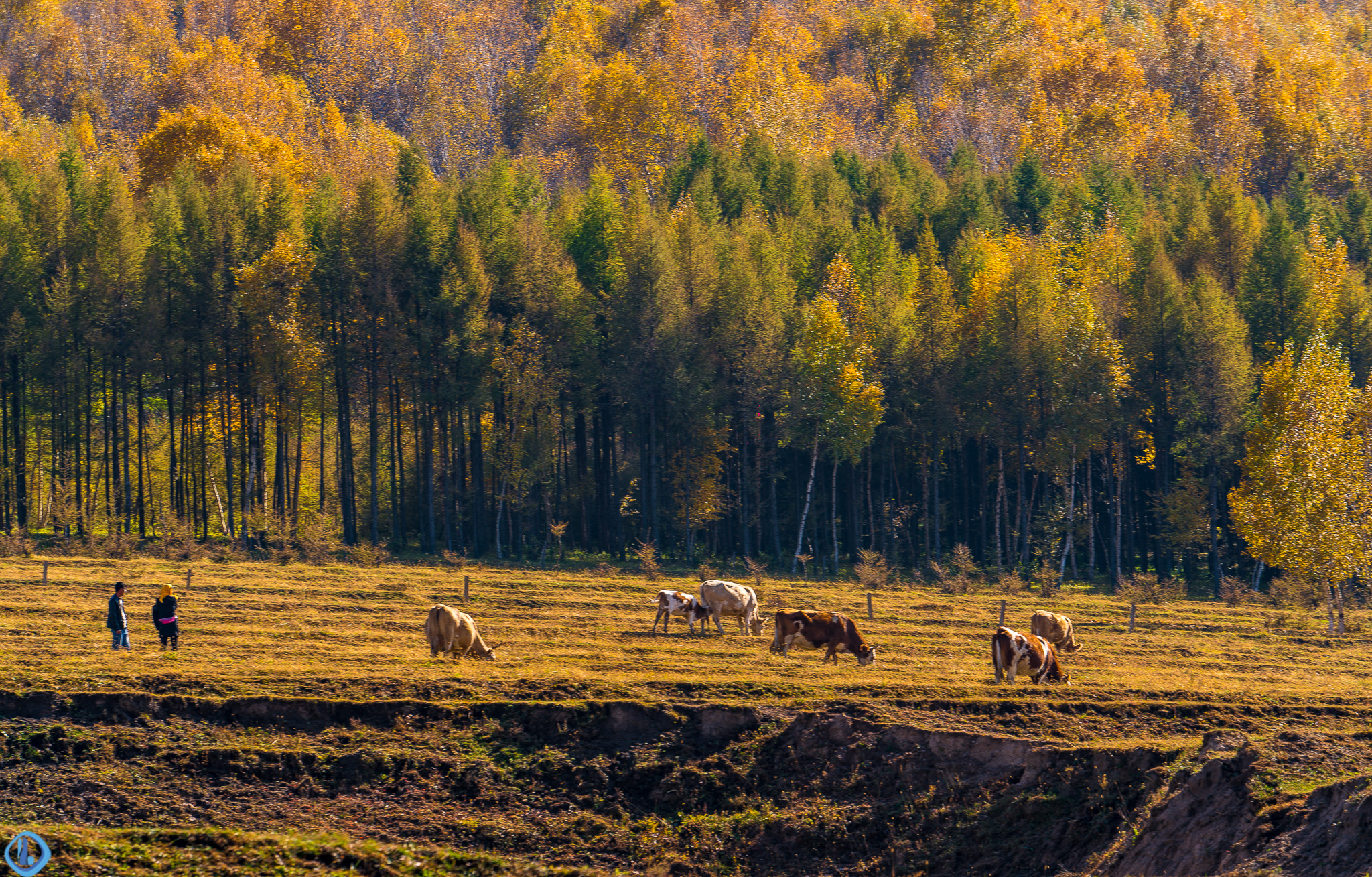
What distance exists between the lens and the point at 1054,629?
37.7 m

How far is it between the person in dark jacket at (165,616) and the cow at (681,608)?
43.5 feet

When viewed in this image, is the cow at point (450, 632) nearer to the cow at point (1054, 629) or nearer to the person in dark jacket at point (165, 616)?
the person in dark jacket at point (165, 616)

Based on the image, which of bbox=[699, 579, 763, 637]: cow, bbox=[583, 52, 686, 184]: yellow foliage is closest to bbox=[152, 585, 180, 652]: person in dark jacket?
bbox=[699, 579, 763, 637]: cow

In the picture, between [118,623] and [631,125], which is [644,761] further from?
[631,125]

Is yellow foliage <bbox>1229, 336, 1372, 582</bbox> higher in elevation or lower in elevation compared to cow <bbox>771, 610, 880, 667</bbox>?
higher

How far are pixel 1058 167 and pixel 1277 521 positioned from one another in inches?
2479

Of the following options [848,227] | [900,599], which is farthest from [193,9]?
A: [900,599]

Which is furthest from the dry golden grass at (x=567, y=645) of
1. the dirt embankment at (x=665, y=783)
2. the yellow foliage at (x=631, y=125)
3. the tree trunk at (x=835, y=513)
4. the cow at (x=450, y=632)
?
the yellow foliage at (x=631, y=125)

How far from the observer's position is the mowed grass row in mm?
29125

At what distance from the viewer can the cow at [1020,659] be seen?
3120 cm

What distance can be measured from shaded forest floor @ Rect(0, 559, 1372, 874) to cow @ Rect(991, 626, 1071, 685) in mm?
969

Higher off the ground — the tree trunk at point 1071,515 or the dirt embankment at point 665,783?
the tree trunk at point 1071,515

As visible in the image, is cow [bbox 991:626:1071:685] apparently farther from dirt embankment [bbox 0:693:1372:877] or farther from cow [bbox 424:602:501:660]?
cow [bbox 424:602:501:660]

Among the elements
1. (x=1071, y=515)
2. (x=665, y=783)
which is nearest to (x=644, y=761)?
(x=665, y=783)
